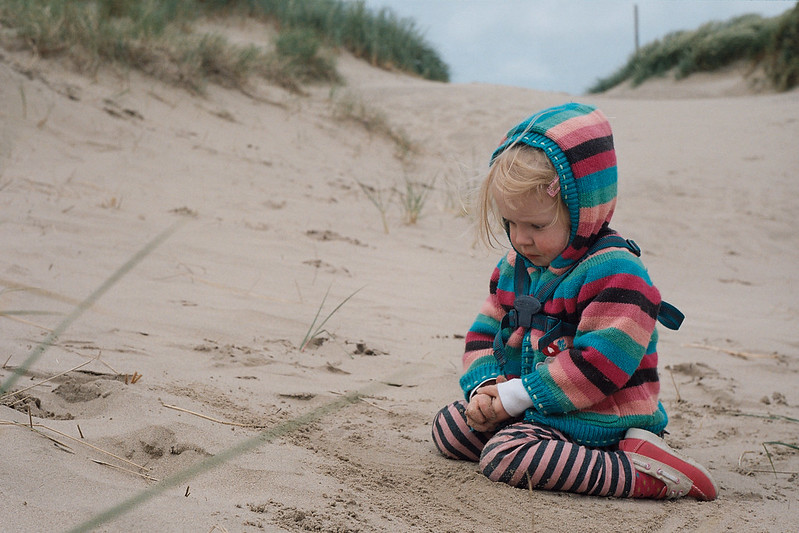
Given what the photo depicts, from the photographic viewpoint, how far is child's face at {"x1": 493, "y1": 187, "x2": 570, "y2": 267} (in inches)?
74.9

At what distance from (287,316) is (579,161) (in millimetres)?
1602

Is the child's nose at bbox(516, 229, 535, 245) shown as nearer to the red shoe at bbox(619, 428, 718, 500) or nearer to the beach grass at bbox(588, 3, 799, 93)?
the red shoe at bbox(619, 428, 718, 500)

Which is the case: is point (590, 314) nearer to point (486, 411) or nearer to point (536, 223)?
point (536, 223)

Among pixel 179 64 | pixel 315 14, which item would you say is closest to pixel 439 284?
pixel 179 64

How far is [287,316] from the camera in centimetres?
308


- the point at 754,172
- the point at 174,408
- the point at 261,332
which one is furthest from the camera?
the point at 754,172

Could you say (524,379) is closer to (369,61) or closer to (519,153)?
(519,153)

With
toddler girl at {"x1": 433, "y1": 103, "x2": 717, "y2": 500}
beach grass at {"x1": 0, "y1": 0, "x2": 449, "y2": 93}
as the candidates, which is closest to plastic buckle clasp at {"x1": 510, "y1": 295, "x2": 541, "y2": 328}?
toddler girl at {"x1": 433, "y1": 103, "x2": 717, "y2": 500}

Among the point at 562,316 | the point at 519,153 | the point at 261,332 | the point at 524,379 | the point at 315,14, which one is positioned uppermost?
the point at 315,14

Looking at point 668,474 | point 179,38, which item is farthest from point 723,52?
point 668,474

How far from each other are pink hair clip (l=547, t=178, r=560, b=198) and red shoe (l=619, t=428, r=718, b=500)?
682mm

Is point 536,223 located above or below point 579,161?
below

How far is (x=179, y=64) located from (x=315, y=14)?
17.4 feet

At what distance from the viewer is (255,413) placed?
6.70 ft
